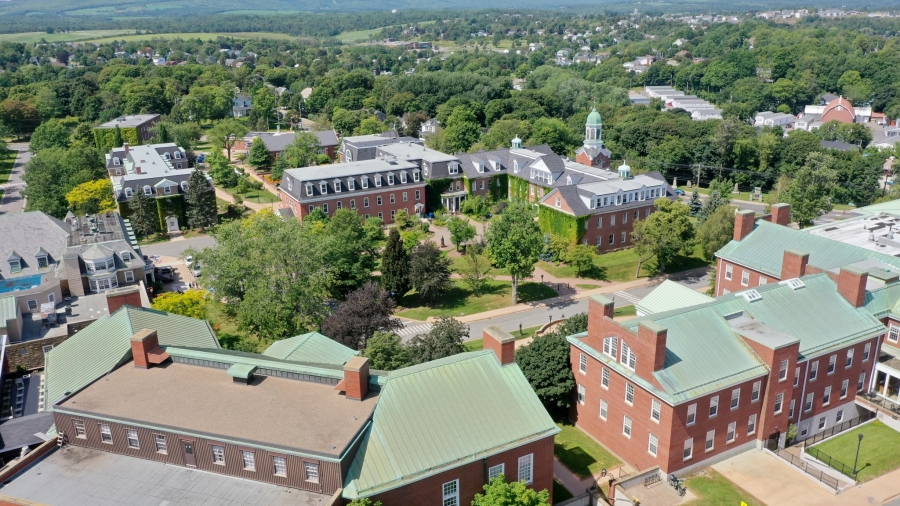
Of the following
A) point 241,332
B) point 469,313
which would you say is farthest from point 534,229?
point 241,332

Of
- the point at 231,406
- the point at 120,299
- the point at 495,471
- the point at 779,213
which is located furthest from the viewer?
the point at 779,213

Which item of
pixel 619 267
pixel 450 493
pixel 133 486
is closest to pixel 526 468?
pixel 450 493

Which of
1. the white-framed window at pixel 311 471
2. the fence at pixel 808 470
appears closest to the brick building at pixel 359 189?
the white-framed window at pixel 311 471

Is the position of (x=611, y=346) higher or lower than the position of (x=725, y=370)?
higher

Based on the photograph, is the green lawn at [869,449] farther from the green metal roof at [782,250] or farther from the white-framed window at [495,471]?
the white-framed window at [495,471]

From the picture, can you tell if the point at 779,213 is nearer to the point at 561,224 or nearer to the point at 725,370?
the point at 561,224
